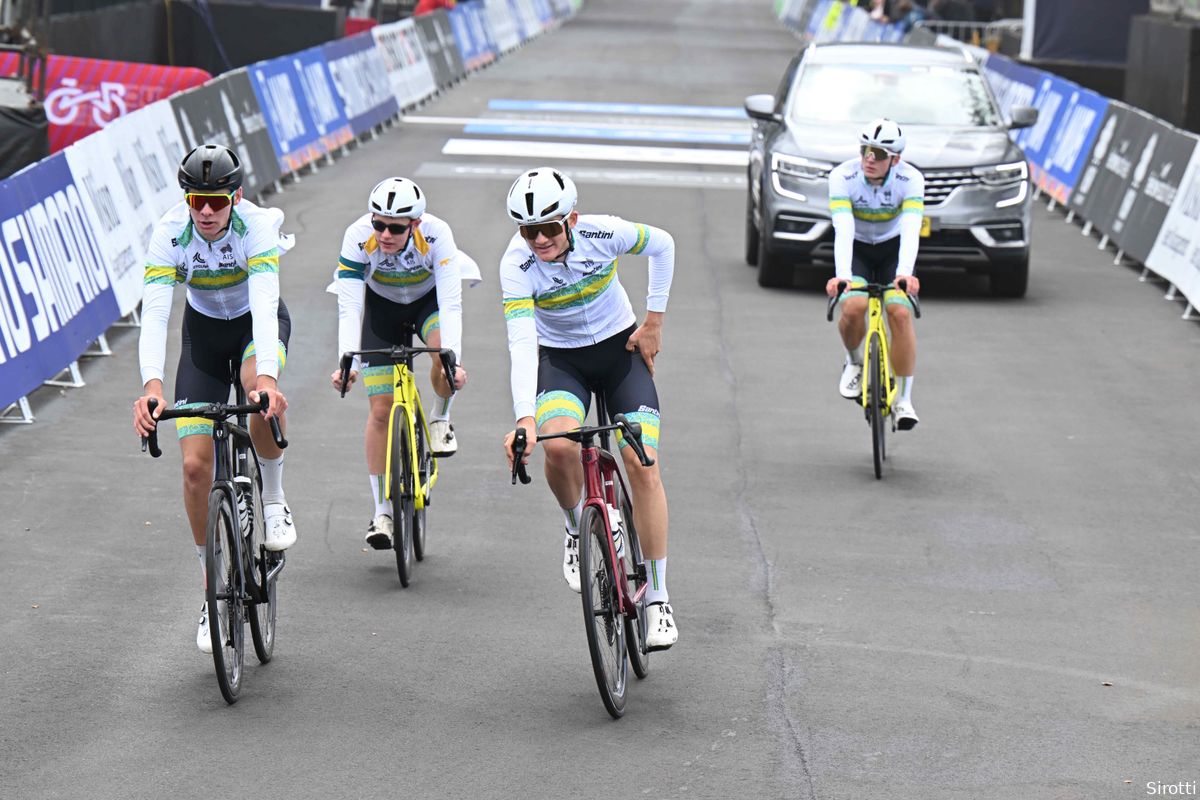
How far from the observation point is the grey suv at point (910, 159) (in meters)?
17.3

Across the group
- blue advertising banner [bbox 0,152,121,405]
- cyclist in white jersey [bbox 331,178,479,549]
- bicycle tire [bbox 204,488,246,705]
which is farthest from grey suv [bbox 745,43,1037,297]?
bicycle tire [bbox 204,488,246,705]

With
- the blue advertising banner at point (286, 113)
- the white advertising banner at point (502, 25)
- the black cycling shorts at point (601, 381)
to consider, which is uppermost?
the black cycling shorts at point (601, 381)

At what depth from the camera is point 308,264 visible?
60.3ft

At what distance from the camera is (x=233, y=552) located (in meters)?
7.44

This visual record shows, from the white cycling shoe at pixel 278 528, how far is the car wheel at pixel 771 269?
9.87 meters

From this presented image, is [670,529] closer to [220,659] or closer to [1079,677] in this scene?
[1079,677]

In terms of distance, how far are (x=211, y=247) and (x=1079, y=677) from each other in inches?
155

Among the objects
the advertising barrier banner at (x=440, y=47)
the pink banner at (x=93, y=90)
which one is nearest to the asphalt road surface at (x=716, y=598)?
the pink banner at (x=93, y=90)

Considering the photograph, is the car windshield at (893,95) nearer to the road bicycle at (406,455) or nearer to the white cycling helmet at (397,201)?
the road bicycle at (406,455)

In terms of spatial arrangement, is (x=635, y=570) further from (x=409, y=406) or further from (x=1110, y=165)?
(x=1110, y=165)

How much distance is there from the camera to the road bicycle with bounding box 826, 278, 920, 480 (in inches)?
443

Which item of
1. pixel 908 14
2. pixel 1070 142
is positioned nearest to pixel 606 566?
pixel 1070 142

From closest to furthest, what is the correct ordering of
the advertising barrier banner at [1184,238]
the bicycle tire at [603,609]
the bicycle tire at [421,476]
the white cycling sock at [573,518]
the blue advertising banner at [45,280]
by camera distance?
1. the bicycle tire at [603,609]
2. the white cycling sock at [573,518]
3. the bicycle tire at [421,476]
4. the blue advertising banner at [45,280]
5. the advertising barrier banner at [1184,238]

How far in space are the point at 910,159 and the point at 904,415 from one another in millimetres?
6359
